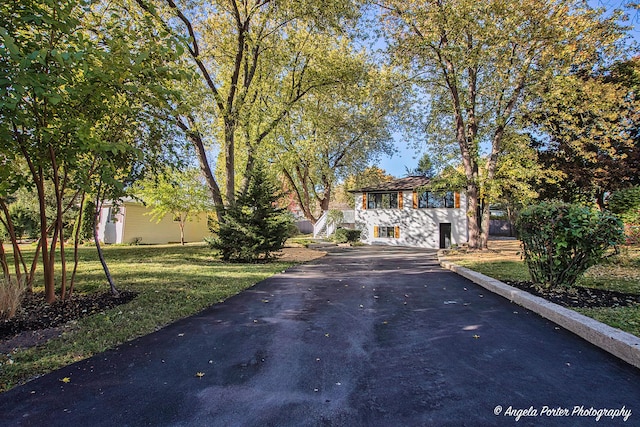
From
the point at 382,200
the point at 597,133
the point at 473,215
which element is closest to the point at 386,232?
the point at 382,200

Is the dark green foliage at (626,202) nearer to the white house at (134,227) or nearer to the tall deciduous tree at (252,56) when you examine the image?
the tall deciduous tree at (252,56)

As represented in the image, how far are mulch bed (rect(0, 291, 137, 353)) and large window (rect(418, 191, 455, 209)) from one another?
2124 centimetres

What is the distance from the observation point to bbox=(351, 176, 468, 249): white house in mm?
22750

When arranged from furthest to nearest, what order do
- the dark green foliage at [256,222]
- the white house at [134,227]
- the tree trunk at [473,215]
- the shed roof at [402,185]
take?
the shed roof at [402,185], the white house at [134,227], the tree trunk at [473,215], the dark green foliage at [256,222]

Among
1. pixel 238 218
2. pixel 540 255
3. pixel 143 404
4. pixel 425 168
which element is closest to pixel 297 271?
pixel 238 218

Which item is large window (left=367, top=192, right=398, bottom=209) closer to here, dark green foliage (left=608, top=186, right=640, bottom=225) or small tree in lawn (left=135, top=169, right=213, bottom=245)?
small tree in lawn (left=135, top=169, right=213, bottom=245)

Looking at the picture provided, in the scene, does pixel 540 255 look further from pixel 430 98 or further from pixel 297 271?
pixel 430 98

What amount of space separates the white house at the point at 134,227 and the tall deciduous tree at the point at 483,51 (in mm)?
17341

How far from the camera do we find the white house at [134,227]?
67.4 feet

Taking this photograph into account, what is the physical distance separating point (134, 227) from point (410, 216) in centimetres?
1936

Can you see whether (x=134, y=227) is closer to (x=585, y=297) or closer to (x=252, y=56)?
(x=252, y=56)

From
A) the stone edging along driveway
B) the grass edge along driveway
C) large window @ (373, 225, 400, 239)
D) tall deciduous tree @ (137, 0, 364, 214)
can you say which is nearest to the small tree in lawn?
tall deciduous tree @ (137, 0, 364, 214)

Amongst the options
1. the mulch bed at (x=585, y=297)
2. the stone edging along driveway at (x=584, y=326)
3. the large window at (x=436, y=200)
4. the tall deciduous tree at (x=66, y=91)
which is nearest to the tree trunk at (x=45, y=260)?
the tall deciduous tree at (x=66, y=91)

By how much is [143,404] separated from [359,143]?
26.8 meters
